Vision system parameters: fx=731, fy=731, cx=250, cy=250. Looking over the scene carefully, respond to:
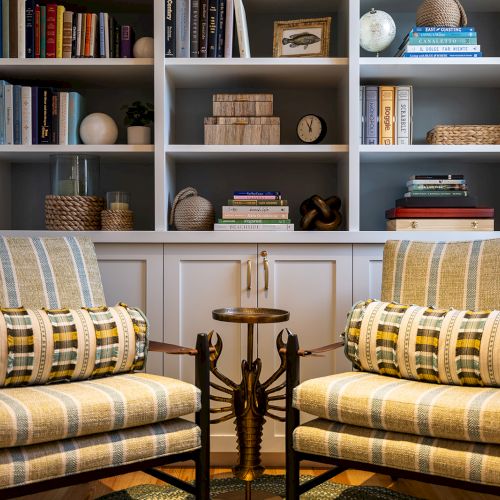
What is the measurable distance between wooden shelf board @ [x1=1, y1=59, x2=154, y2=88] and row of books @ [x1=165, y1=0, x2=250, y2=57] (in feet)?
0.46

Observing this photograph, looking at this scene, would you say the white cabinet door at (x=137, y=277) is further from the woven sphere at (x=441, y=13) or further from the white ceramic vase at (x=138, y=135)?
the woven sphere at (x=441, y=13)

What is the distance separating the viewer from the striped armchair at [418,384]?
6.22 feet

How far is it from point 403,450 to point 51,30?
6.82 feet

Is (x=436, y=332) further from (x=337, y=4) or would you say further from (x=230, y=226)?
(x=337, y=4)

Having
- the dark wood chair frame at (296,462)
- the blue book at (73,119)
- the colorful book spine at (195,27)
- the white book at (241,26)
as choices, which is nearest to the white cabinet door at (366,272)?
the dark wood chair frame at (296,462)

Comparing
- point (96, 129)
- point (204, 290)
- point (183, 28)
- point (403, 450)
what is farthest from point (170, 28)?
point (403, 450)

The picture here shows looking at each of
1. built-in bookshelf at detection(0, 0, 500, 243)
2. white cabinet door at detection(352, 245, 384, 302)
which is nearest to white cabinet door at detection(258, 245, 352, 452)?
white cabinet door at detection(352, 245, 384, 302)

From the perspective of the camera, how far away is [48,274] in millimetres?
2459

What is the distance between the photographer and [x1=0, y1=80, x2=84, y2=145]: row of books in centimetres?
291

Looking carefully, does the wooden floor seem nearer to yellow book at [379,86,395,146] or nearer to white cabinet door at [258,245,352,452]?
white cabinet door at [258,245,352,452]

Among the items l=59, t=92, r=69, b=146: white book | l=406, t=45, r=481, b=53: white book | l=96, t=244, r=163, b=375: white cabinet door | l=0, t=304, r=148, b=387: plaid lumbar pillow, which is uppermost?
l=406, t=45, r=481, b=53: white book

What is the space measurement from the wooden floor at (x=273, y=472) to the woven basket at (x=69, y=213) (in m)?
0.98

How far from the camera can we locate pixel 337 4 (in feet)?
10.3

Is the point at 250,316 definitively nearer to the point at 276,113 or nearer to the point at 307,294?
the point at 307,294
